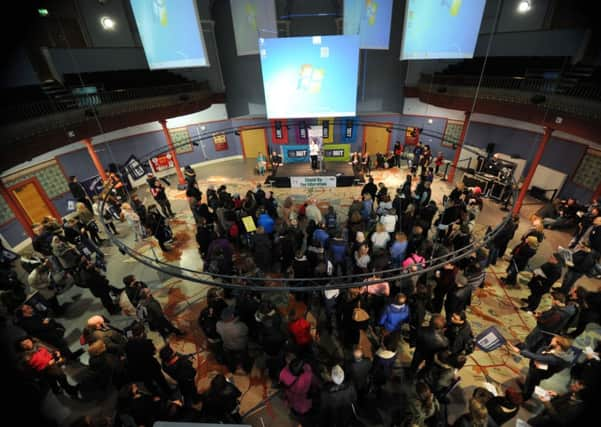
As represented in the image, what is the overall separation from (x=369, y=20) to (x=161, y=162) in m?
12.2

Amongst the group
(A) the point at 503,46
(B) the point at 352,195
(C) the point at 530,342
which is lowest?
(B) the point at 352,195

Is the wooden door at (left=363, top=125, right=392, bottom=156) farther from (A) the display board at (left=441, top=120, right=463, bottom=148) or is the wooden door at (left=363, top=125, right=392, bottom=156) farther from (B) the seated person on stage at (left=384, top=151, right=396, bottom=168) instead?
(A) the display board at (left=441, top=120, right=463, bottom=148)

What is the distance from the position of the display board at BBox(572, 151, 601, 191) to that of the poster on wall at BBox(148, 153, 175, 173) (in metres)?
18.0

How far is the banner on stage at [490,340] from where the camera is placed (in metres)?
4.16

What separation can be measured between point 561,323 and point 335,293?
3.49m

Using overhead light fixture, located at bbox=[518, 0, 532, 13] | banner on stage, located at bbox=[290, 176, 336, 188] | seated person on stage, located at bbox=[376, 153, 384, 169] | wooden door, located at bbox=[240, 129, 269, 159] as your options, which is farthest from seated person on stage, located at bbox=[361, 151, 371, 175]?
overhead light fixture, located at bbox=[518, 0, 532, 13]

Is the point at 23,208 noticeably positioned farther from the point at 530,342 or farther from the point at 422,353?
the point at 530,342

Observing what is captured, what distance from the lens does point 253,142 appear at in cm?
1684

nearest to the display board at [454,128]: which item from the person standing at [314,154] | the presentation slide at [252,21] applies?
the person standing at [314,154]

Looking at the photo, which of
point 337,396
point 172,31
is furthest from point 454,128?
point 337,396

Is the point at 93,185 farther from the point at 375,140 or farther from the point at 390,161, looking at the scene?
the point at 375,140

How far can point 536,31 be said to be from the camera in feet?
37.6

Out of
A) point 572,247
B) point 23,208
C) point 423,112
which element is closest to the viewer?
point 572,247

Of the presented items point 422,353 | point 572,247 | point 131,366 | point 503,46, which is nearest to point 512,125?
point 503,46
